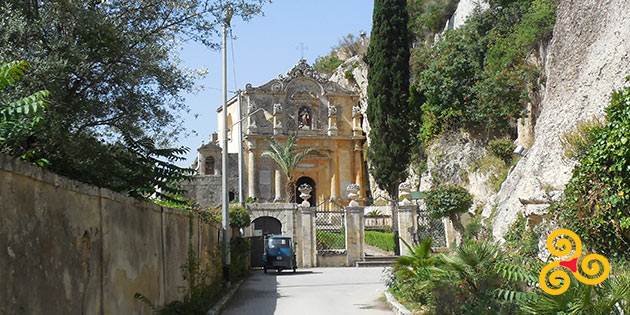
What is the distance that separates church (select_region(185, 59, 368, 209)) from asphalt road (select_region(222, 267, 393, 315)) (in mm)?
19785

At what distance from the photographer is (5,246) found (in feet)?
13.4

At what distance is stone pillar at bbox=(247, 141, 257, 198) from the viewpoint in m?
44.1

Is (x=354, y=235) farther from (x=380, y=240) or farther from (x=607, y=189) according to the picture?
(x=607, y=189)

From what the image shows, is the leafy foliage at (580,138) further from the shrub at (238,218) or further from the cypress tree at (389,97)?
the cypress tree at (389,97)

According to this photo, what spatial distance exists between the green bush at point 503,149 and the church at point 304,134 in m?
14.5

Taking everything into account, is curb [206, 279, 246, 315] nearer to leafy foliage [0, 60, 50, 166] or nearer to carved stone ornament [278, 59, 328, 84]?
leafy foliage [0, 60, 50, 166]

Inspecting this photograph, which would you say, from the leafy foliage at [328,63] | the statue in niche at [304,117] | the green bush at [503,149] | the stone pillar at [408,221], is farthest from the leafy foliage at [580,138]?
the leafy foliage at [328,63]

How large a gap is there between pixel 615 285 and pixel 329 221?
30.0 m

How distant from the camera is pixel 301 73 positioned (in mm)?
46594

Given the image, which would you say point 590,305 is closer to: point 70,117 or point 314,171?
point 70,117

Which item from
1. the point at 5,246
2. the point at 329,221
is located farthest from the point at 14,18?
the point at 329,221

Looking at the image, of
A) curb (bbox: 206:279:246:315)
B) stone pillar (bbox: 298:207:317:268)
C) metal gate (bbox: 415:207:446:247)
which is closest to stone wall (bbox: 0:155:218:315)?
curb (bbox: 206:279:246:315)

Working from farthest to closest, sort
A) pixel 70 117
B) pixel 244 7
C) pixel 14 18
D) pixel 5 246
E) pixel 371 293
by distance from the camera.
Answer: pixel 371 293
pixel 244 7
pixel 70 117
pixel 14 18
pixel 5 246

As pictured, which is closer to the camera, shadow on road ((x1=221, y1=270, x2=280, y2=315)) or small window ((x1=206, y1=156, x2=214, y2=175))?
shadow on road ((x1=221, y1=270, x2=280, y2=315))
